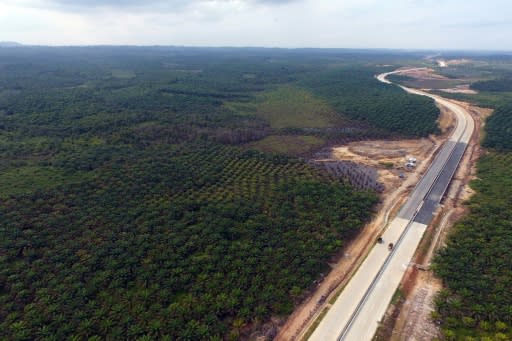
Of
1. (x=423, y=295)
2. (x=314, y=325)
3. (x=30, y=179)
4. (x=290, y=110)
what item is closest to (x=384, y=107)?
(x=290, y=110)

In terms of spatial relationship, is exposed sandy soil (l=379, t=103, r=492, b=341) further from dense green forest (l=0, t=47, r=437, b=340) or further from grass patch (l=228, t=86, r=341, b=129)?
grass patch (l=228, t=86, r=341, b=129)

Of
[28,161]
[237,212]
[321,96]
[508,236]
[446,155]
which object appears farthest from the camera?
[321,96]

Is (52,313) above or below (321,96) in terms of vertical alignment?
below

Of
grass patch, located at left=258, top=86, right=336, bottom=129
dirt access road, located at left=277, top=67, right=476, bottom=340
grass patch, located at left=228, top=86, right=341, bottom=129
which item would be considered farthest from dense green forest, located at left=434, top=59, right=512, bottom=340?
grass patch, located at left=228, top=86, right=341, bottom=129

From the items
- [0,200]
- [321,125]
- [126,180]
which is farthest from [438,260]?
[321,125]

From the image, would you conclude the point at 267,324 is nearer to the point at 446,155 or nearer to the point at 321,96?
the point at 446,155

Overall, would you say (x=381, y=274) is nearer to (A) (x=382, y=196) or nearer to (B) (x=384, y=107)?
(A) (x=382, y=196)
